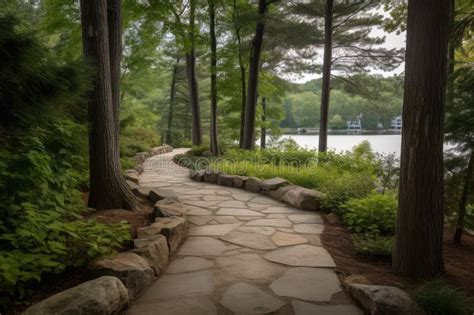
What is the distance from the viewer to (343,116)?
20.5m

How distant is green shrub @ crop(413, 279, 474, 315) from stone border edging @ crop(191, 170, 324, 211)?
2.89 meters

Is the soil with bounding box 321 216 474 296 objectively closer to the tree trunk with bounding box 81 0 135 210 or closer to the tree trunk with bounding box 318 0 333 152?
the tree trunk with bounding box 81 0 135 210

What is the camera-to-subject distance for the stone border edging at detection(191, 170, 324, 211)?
511 centimetres

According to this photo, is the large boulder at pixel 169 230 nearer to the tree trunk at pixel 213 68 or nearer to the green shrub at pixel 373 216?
the green shrub at pixel 373 216

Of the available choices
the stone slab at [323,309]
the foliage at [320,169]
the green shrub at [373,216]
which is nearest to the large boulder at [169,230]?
the stone slab at [323,309]

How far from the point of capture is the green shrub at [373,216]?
3799mm

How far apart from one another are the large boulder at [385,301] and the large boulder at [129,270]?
168cm

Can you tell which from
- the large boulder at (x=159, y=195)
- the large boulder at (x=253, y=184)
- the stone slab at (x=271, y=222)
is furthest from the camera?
the large boulder at (x=253, y=184)

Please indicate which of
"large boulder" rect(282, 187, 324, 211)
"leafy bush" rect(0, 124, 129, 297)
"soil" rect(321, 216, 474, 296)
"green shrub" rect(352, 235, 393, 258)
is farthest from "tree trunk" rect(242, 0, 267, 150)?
"leafy bush" rect(0, 124, 129, 297)

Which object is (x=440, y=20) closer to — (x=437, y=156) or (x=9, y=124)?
(x=437, y=156)

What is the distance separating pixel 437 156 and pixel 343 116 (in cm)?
1896

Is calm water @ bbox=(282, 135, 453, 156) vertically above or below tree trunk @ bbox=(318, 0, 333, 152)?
below

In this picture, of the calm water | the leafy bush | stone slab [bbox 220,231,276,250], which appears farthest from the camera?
the calm water

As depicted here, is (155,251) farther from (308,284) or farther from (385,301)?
(385,301)
